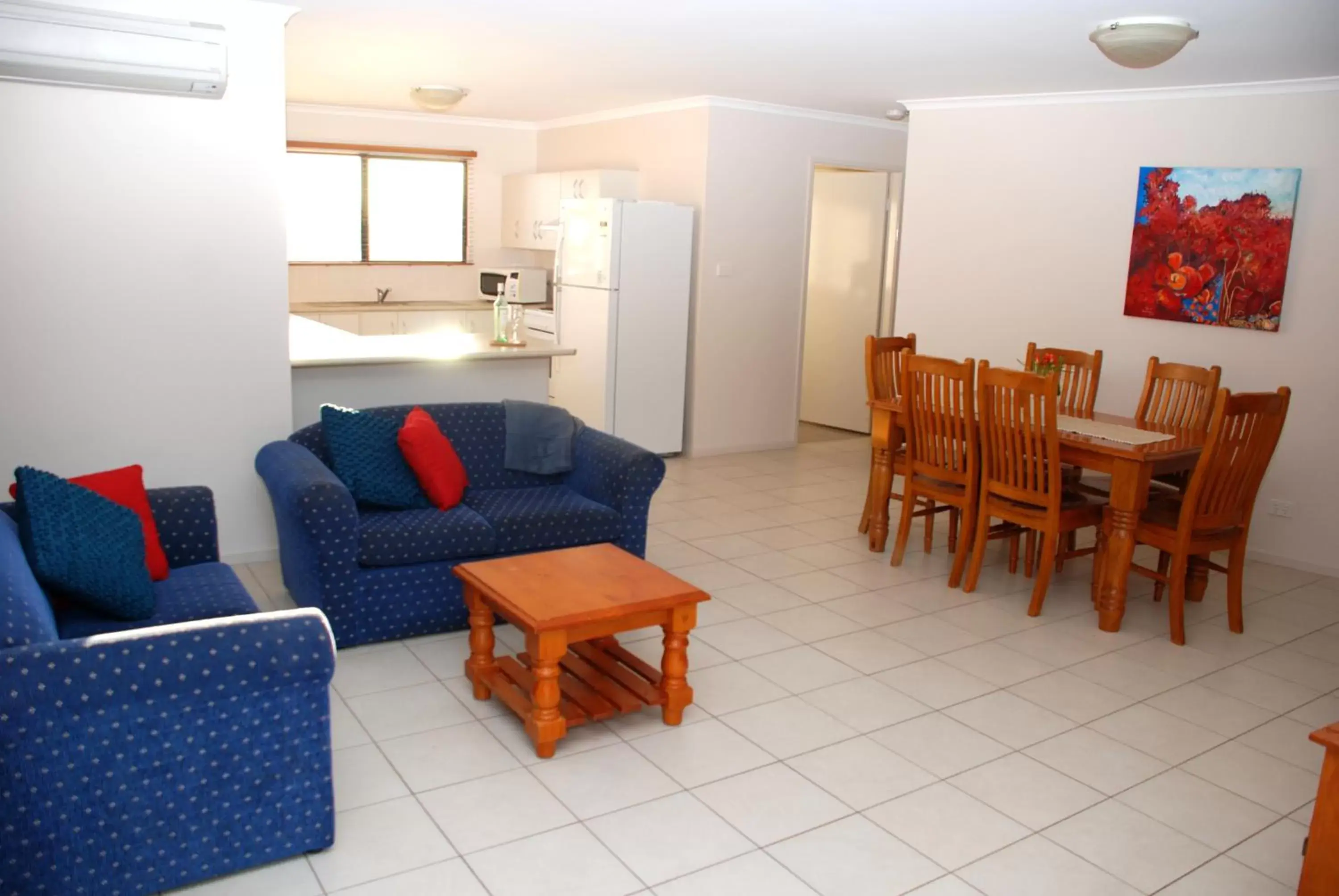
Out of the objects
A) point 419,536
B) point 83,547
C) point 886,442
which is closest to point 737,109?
point 886,442

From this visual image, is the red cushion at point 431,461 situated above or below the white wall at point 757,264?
below

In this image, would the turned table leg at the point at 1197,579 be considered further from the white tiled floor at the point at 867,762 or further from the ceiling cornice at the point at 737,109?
the ceiling cornice at the point at 737,109

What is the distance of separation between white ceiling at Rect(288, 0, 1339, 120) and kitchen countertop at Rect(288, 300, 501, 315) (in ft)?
5.91

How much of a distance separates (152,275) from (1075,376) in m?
4.29

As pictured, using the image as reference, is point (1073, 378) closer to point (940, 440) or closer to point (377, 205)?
point (940, 440)

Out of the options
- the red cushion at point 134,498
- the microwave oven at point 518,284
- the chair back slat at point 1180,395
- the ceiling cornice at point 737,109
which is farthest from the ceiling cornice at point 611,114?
the red cushion at point 134,498

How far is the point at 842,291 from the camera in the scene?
810 cm

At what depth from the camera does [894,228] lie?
7676 millimetres

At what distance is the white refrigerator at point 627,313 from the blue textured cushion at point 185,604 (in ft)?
11.9

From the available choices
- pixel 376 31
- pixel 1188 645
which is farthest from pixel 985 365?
pixel 376 31

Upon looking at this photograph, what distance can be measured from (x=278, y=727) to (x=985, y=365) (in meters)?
3.21

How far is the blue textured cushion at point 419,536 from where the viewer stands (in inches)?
146

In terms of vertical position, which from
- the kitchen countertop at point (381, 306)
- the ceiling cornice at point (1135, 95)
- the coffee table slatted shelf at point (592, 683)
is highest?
the ceiling cornice at point (1135, 95)

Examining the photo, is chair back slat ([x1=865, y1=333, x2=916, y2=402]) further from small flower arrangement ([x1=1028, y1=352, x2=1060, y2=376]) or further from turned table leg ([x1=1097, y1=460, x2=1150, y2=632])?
turned table leg ([x1=1097, y1=460, x2=1150, y2=632])
